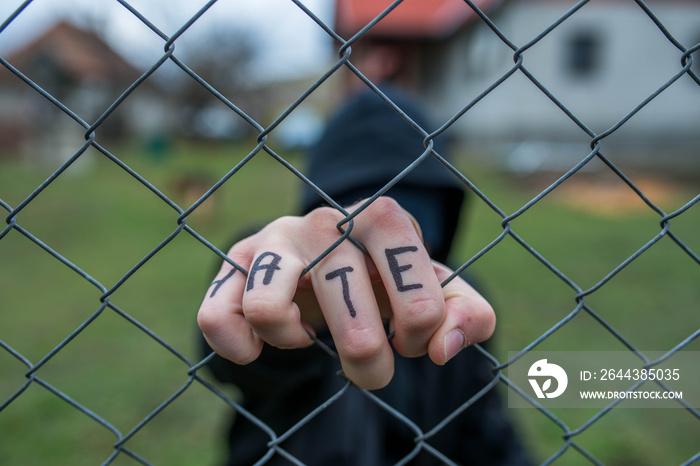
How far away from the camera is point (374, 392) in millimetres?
1424

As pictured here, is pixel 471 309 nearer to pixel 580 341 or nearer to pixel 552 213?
pixel 580 341

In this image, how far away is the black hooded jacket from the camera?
130 centimetres

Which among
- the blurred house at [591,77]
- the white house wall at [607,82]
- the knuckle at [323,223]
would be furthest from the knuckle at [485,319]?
the white house wall at [607,82]

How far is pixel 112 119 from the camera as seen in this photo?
722 inches

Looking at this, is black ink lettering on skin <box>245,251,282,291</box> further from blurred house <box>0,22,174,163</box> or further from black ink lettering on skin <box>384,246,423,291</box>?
blurred house <box>0,22,174,163</box>

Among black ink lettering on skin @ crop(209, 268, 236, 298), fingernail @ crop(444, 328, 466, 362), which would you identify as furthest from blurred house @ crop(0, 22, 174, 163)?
fingernail @ crop(444, 328, 466, 362)

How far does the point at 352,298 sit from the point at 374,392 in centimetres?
82

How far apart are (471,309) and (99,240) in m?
6.50

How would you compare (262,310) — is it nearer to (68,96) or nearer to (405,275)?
(405,275)

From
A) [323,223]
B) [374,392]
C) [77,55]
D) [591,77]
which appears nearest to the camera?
[323,223]

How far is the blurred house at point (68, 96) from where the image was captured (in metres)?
14.3

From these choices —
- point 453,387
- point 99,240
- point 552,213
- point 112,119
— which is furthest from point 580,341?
point 112,119

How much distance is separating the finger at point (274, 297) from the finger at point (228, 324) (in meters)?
0.03

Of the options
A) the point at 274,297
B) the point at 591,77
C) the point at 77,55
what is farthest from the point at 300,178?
the point at 77,55
